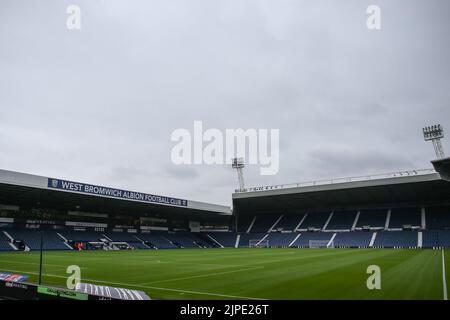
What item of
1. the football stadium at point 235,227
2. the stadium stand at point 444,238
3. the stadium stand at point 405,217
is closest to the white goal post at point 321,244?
the football stadium at point 235,227

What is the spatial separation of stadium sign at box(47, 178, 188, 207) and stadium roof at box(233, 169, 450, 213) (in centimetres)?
1779

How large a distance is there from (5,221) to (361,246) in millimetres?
57751

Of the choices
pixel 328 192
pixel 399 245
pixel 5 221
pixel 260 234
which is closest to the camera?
pixel 5 221

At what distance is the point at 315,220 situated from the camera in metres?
76.1

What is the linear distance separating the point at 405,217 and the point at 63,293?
67.9m

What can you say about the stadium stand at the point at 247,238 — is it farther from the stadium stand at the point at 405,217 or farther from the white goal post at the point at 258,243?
the stadium stand at the point at 405,217

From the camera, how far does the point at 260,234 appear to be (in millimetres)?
78438

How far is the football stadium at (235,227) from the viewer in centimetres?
2898

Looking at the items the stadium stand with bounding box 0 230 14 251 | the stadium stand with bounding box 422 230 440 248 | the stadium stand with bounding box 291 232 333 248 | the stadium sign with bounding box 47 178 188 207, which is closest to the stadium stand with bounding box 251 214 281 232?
the stadium stand with bounding box 291 232 333 248

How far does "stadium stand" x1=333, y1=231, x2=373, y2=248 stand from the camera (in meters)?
62.4
